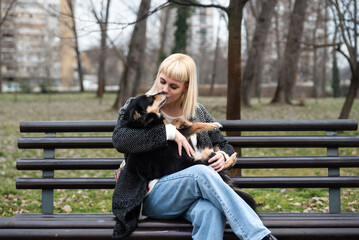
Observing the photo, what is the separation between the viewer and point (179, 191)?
279 centimetres

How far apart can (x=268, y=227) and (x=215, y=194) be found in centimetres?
42

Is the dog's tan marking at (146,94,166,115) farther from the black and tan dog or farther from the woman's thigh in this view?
the woman's thigh

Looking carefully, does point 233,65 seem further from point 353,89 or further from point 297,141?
point 353,89

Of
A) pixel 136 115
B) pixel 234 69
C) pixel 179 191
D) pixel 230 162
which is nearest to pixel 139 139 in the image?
pixel 136 115

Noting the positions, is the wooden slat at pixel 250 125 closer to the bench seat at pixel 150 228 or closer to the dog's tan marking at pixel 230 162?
the dog's tan marking at pixel 230 162

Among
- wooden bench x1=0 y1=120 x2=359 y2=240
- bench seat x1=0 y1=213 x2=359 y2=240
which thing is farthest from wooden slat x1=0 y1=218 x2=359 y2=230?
wooden bench x1=0 y1=120 x2=359 y2=240

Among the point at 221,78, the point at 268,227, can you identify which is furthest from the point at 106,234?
the point at 221,78

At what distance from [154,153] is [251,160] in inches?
34.3

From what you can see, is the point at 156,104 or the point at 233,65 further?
the point at 233,65

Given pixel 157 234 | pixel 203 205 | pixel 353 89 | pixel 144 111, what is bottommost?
pixel 157 234

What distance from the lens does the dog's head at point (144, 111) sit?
2785 mm

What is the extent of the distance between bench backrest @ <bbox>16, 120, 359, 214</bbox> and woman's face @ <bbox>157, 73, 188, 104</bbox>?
60 centimetres

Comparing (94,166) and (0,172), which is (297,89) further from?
(94,166)

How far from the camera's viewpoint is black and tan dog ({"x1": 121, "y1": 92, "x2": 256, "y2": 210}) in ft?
9.16
